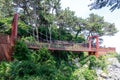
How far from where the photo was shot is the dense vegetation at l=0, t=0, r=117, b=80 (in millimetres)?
12695

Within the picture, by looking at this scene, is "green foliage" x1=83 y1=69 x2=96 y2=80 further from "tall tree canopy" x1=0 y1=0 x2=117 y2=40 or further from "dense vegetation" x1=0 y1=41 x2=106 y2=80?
"tall tree canopy" x1=0 y1=0 x2=117 y2=40

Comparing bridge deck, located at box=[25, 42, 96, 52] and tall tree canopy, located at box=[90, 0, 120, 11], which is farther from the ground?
tall tree canopy, located at box=[90, 0, 120, 11]

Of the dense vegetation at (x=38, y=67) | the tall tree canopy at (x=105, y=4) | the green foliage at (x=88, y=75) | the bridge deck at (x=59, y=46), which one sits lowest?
the green foliage at (x=88, y=75)

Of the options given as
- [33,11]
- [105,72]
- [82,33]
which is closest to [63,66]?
[105,72]

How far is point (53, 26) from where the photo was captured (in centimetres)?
2489

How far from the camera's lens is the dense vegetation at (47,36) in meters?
12.7

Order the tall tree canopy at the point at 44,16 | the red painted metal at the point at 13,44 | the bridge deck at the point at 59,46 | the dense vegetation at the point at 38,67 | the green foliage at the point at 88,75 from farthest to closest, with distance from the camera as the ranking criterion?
1. the tall tree canopy at the point at 44,16
2. the green foliage at the point at 88,75
3. the bridge deck at the point at 59,46
4. the red painted metal at the point at 13,44
5. the dense vegetation at the point at 38,67

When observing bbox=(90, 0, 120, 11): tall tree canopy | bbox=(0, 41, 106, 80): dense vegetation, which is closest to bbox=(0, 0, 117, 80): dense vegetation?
bbox=(0, 41, 106, 80): dense vegetation

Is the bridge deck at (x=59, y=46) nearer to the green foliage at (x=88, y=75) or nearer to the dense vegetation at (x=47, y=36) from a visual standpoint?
the dense vegetation at (x=47, y=36)

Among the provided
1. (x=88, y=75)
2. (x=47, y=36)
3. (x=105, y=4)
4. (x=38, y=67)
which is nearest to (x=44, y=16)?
(x=47, y=36)

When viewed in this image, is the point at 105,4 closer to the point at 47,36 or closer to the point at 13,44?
the point at 13,44

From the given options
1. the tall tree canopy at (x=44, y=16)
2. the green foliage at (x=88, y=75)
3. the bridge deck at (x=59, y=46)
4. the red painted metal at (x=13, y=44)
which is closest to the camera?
the red painted metal at (x=13, y=44)

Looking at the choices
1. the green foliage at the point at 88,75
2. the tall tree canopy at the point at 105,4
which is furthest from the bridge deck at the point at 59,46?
the tall tree canopy at the point at 105,4

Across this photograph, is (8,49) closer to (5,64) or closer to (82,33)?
(5,64)
